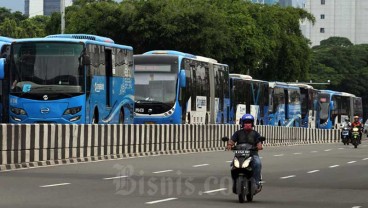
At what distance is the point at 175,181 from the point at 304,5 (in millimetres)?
164470

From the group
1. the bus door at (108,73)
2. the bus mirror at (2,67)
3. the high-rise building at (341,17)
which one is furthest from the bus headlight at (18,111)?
the high-rise building at (341,17)

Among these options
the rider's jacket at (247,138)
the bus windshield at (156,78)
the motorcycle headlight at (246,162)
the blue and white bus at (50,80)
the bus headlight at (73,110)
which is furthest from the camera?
the bus windshield at (156,78)

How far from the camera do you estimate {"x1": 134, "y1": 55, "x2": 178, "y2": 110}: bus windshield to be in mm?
41625

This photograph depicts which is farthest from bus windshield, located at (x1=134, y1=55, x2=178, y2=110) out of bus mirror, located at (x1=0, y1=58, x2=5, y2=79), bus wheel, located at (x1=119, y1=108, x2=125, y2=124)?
bus mirror, located at (x1=0, y1=58, x2=5, y2=79)

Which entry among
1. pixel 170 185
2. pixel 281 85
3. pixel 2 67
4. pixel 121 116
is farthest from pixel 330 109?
pixel 170 185

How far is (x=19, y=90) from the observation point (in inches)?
1314

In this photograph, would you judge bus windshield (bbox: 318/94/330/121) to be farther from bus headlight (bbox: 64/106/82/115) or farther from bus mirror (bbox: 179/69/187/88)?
bus headlight (bbox: 64/106/82/115)

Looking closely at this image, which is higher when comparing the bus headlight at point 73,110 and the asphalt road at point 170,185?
the bus headlight at point 73,110

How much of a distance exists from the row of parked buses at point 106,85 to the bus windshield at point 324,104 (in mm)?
26842

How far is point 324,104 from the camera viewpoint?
84.0 metres

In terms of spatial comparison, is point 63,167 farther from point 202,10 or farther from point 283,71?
point 283,71

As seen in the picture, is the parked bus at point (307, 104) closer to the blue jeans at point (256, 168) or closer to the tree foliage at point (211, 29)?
the tree foliage at point (211, 29)

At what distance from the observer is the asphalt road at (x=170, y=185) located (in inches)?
630

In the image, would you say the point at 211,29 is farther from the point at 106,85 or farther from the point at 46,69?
the point at 46,69
